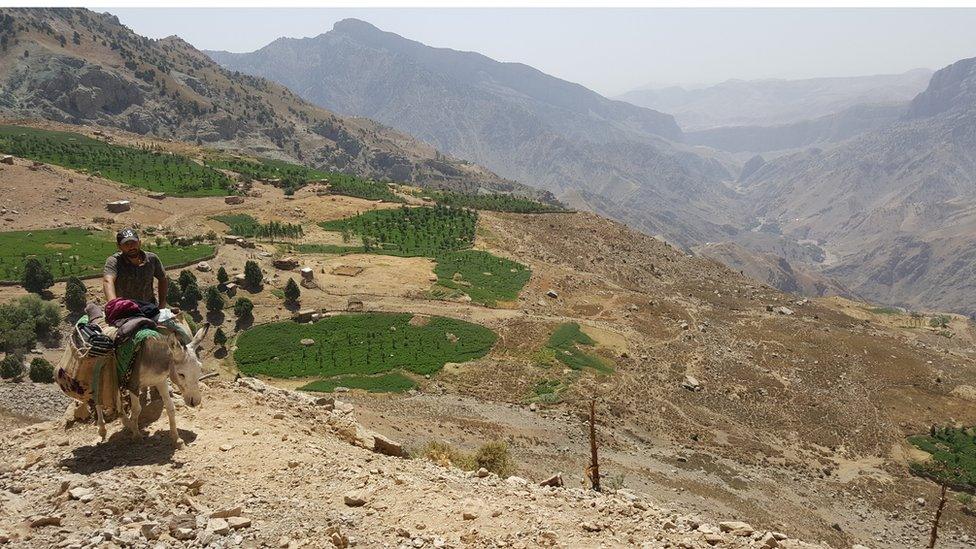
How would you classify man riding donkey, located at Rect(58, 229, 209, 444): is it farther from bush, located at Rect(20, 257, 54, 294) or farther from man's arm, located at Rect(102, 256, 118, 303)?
bush, located at Rect(20, 257, 54, 294)

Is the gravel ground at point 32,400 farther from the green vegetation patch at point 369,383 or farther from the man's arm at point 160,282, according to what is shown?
the man's arm at point 160,282

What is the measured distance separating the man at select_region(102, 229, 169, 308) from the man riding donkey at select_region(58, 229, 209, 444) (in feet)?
0.08

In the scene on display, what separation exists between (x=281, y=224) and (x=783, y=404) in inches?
2204

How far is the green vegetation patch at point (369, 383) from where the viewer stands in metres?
31.6

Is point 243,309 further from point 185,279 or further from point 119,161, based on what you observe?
point 119,161

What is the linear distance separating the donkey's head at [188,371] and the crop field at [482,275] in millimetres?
38609

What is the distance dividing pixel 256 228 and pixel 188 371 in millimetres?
55864

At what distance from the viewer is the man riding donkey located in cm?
879

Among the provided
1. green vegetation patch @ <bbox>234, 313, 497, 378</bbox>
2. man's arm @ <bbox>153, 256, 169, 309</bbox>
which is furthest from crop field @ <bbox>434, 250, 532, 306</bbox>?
man's arm @ <bbox>153, 256, 169, 309</bbox>

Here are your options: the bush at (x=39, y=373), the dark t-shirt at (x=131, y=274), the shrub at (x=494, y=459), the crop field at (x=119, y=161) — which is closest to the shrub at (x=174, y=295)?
the bush at (x=39, y=373)

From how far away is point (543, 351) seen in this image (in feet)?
129

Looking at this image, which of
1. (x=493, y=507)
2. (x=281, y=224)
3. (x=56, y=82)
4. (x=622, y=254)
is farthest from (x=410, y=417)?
(x=56, y=82)

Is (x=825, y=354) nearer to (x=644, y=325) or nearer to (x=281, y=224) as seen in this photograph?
(x=644, y=325)

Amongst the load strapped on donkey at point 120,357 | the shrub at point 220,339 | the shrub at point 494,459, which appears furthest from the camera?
the shrub at point 220,339
